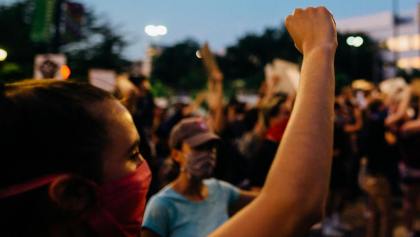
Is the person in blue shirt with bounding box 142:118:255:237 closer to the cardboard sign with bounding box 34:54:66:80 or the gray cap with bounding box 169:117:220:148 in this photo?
the gray cap with bounding box 169:117:220:148

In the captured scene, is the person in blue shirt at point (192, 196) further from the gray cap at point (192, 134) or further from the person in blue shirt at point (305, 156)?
the person in blue shirt at point (305, 156)

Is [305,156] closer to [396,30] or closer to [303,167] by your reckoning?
[303,167]

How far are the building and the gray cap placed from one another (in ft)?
346

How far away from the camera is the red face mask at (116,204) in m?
1.14

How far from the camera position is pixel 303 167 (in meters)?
1.09

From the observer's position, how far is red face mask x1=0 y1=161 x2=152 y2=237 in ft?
3.74

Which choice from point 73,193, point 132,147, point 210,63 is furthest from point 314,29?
point 210,63

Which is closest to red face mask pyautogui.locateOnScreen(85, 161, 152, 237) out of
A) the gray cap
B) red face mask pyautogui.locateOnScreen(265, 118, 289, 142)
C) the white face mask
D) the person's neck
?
the person's neck

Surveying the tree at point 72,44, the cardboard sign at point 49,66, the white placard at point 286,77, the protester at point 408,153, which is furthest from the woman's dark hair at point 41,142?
the tree at point 72,44

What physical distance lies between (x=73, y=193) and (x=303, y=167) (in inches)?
18.1

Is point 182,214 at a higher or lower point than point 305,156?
lower

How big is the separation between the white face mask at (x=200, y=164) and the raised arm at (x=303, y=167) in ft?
6.84

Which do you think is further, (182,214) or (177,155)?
(177,155)

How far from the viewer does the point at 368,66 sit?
2884 inches
